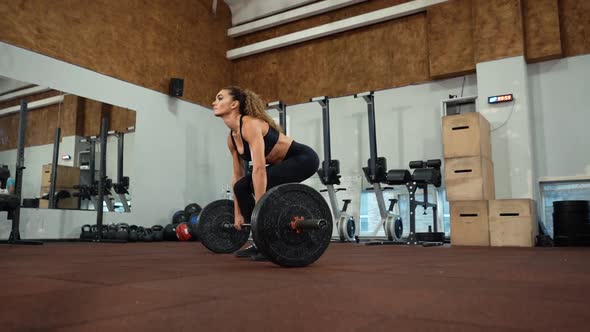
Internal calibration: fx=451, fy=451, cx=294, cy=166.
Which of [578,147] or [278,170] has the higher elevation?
[578,147]

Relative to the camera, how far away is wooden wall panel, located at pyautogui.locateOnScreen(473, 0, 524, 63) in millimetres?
5289

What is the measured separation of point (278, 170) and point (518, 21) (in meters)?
4.39

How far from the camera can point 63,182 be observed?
523cm

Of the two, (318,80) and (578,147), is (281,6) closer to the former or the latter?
(318,80)

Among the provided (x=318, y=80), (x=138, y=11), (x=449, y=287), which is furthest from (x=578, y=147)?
(x=138, y=11)

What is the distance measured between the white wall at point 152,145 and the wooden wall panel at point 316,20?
58.5 inches

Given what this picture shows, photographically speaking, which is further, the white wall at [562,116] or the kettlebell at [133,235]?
the kettlebell at [133,235]

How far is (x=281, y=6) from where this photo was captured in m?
7.28

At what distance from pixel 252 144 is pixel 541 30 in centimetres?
465

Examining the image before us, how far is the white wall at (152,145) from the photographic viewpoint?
5098mm

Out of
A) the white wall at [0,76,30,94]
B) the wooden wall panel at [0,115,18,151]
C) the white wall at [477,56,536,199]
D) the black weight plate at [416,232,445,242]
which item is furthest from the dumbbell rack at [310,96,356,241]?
the white wall at [0,76,30,94]

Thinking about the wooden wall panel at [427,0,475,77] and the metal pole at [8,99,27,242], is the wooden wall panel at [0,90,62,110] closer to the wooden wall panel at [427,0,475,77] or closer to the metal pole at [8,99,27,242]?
the metal pole at [8,99,27,242]

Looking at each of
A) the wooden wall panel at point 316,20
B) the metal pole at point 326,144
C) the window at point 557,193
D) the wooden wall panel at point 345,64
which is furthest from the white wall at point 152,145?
the window at point 557,193

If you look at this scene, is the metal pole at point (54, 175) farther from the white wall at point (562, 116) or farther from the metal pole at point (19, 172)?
the white wall at point (562, 116)
